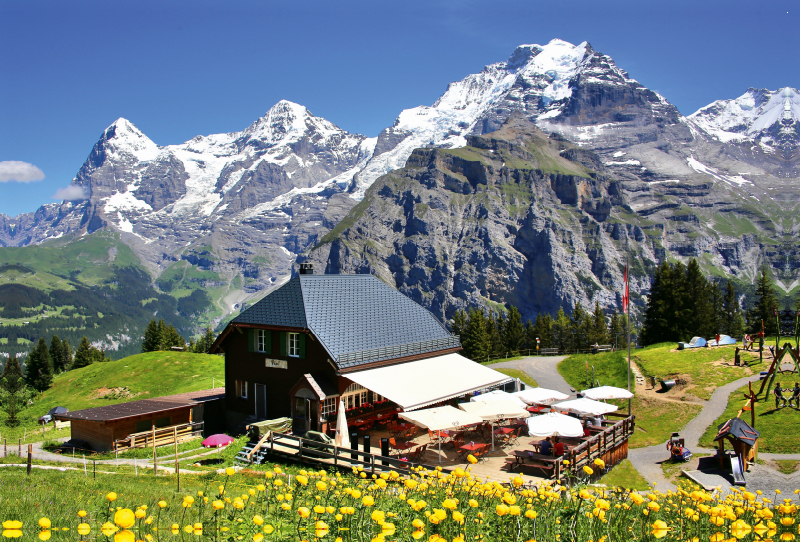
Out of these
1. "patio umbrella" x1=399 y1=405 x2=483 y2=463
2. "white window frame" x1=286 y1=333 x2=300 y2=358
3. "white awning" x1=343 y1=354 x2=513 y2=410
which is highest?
"white window frame" x1=286 y1=333 x2=300 y2=358

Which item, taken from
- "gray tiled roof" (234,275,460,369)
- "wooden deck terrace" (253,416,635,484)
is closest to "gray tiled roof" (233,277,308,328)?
Result: "gray tiled roof" (234,275,460,369)

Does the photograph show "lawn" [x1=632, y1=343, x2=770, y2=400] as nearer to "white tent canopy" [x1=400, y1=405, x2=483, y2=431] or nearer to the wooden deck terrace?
the wooden deck terrace

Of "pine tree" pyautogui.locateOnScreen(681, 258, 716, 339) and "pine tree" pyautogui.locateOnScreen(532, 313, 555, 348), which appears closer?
"pine tree" pyautogui.locateOnScreen(681, 258, 716, 339)

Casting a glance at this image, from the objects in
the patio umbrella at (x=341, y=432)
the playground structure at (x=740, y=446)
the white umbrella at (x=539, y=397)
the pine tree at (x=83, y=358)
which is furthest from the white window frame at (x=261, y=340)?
the pine tree at (x=83, y=358)

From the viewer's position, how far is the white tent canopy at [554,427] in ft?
69.8

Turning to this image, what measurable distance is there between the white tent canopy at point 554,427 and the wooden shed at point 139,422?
1905 centimetres

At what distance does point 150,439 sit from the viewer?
30.7 metres

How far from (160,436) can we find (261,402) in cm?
611

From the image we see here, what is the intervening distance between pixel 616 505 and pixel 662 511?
39.8 inches

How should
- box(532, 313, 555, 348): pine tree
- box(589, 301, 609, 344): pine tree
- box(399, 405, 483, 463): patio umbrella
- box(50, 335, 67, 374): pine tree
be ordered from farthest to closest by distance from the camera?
box(50, 335, 67, 374): pine tree, box(532, 313, 555, 348): pine tree, box(589, 301, 609, 344): pine tree, box(399, 405, 483, 463): patio umbrella

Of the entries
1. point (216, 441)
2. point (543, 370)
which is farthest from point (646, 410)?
point (216, 441)

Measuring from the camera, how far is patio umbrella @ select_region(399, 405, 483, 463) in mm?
22031

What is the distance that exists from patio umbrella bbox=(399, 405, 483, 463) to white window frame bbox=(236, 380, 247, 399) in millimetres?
13922

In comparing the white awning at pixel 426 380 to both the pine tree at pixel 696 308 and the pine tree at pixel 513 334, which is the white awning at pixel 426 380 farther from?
the pine tree at pixel 513 334
